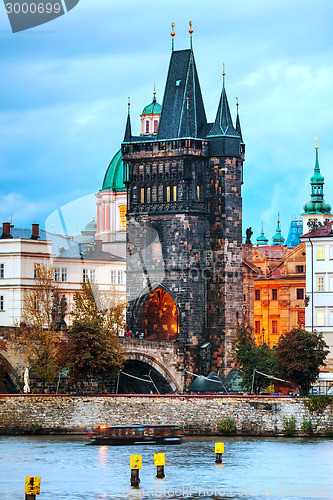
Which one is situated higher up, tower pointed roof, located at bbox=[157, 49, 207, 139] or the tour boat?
tower pointed roof, located at bbox=[157, 49, 207, 139]

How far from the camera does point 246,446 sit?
9256 cm

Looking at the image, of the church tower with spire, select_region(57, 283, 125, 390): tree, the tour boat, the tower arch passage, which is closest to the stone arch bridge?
the tower arch passage

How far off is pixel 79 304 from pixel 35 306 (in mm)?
3534

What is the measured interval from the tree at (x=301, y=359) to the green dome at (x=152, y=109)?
49.8 meters

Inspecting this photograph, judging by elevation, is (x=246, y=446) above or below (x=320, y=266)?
below

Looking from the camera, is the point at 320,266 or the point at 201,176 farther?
the point at 320,266

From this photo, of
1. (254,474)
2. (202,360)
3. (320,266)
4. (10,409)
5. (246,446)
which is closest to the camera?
(254,474)

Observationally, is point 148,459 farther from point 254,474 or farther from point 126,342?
point 126,342

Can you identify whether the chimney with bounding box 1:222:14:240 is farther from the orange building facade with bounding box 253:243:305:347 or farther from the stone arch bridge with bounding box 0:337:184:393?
the orange building facade with bounding box 253:243:305:347

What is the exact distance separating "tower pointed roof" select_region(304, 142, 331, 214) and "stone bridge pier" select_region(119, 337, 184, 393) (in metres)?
54.2

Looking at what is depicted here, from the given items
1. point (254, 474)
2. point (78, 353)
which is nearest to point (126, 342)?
point (78, 353)

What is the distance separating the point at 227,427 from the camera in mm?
98938

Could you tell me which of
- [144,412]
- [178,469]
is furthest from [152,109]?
[178,469]

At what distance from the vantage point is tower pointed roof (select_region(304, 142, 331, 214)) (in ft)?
563
